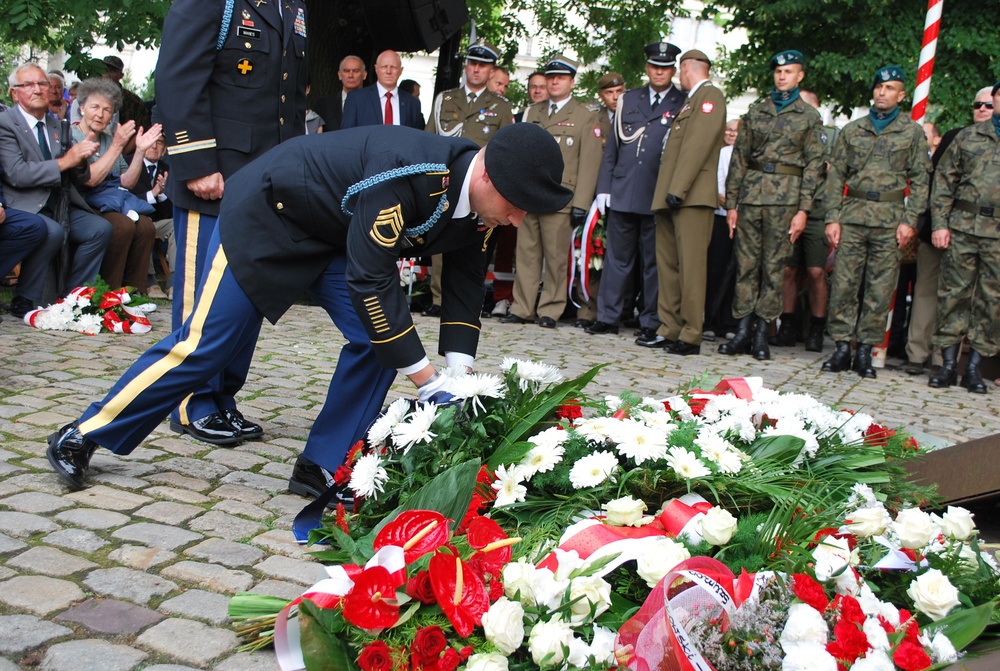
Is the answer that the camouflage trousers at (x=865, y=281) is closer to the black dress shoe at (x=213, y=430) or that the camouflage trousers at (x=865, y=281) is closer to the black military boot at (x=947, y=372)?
the black military boot at (x=947, y=372)

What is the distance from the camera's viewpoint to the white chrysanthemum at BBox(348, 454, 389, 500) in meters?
2.78

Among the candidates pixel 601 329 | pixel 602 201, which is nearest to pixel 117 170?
pixel 602 201

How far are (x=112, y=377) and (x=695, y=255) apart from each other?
4.50 meters

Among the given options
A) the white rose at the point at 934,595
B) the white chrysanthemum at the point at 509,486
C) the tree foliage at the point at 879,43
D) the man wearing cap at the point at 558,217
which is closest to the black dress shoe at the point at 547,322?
the man wearing cap at the point at 558,217

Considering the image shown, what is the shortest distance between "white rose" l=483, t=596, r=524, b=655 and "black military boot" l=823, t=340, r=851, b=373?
6.06 m

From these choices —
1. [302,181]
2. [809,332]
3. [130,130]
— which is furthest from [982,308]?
[130,130]

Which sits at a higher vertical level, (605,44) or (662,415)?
(605,44)

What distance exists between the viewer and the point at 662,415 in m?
3.05

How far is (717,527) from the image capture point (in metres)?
2.38

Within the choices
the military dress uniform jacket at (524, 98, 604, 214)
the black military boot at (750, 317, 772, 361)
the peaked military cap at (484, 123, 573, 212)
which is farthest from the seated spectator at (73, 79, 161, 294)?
the peaked military cap at (484, 123, 573, 212)

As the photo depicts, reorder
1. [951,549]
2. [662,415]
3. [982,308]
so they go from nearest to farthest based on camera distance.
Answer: [951,549] → [662,415] → [982,308]

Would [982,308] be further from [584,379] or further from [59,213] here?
[59,213]

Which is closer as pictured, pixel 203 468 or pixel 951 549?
pixel 951 549

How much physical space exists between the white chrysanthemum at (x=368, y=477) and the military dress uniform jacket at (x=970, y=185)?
20.2 ft
